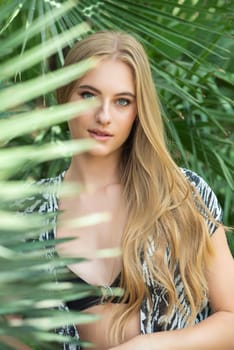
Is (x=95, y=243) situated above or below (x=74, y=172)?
below

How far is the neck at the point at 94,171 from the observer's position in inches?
73.5

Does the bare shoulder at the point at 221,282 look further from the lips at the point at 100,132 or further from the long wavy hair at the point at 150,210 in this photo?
the lips at the point at 100,132

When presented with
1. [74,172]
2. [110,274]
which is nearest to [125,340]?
Answer: [110,274]

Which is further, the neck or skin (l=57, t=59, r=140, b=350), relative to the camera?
the neck

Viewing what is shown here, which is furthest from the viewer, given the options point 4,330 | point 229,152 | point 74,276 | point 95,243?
point 229,152

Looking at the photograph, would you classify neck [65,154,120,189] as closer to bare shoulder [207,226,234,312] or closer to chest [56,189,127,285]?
chest [56,189,127,285]

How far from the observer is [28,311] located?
2.64 feet

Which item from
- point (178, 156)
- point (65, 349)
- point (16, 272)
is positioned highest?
point (178, 156)

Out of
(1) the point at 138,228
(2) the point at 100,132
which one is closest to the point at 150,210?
(1) the point at 138,228

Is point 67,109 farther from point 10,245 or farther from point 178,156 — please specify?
point 178,156

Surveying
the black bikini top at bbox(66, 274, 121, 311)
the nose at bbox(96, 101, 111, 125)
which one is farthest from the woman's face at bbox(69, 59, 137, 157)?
the black bikini top at bbox(66, 274, 121, 311)

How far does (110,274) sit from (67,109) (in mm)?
993

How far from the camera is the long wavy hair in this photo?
178cm

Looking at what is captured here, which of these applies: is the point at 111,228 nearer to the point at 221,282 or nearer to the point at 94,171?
the point at 94,171
